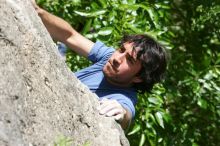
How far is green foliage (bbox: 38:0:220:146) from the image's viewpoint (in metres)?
4.50

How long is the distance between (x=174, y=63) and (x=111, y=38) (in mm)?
1251

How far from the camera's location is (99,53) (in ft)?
12.3

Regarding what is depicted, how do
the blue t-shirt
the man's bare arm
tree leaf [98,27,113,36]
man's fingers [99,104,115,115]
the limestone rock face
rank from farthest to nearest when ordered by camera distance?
1. tree leaf [98,27,113,36]
2. the man's bare arm
3. the blue t-shirt
4. man's fingers [99,104,115,115]
5. the limestone rock face

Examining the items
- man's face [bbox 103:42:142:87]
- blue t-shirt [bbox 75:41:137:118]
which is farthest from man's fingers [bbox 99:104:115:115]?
man's face [bbox 103:42:142:87]

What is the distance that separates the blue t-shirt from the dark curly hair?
0.10 m

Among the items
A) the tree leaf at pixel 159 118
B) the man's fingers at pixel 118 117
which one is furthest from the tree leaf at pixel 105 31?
the man's fingers at pixel 118 117

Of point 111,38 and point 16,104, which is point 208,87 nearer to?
point 111,38

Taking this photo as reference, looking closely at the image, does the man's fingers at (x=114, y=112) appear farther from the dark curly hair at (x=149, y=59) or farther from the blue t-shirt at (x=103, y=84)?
the dark curly hair at (x=149, y=59)

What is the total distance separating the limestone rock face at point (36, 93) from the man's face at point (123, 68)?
502 mm

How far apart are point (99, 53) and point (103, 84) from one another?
25 centimetres

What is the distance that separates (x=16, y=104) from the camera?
7.95 ft

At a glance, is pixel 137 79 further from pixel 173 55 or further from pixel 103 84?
pixel 173 55

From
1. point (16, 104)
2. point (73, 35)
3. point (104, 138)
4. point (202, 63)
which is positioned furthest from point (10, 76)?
point (202, 63)

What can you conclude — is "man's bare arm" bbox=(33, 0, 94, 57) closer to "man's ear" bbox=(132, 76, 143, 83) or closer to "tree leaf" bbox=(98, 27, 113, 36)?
"man's ear" bbox=(132, 76, 143, 83)
